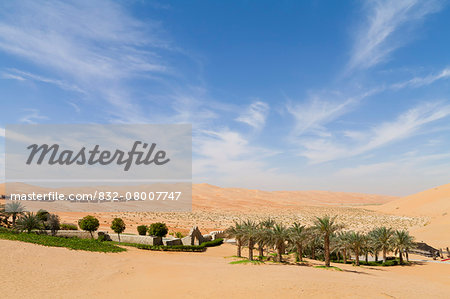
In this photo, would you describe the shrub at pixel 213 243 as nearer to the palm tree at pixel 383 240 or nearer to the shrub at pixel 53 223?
the shrub at pixel 53 223

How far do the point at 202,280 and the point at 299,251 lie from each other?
647 inches

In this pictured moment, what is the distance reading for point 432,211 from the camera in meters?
89.6

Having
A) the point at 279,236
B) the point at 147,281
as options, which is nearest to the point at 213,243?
the point at 279,236

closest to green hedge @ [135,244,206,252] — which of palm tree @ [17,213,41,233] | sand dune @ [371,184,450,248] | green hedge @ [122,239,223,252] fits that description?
green hedge @ [122,239,223,252]

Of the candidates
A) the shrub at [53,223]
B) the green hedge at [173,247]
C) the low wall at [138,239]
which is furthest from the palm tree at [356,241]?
the shrub at [53,223]

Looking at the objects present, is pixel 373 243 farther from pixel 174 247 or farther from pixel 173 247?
pixel 173 247

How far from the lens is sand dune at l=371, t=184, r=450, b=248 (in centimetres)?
5453

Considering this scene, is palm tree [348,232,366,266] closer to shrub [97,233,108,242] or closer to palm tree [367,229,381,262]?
palm tree [367,229,381,262]

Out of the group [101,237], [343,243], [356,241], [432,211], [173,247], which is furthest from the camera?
[432,211]

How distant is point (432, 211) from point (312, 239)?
79.7 m

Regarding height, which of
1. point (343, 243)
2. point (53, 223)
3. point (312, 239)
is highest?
point (53, 223)

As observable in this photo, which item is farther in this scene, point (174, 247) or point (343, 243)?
point (174, 247)

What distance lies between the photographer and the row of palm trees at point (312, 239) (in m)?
30.8

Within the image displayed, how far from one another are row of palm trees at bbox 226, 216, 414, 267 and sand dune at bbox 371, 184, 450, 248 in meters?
19.2
